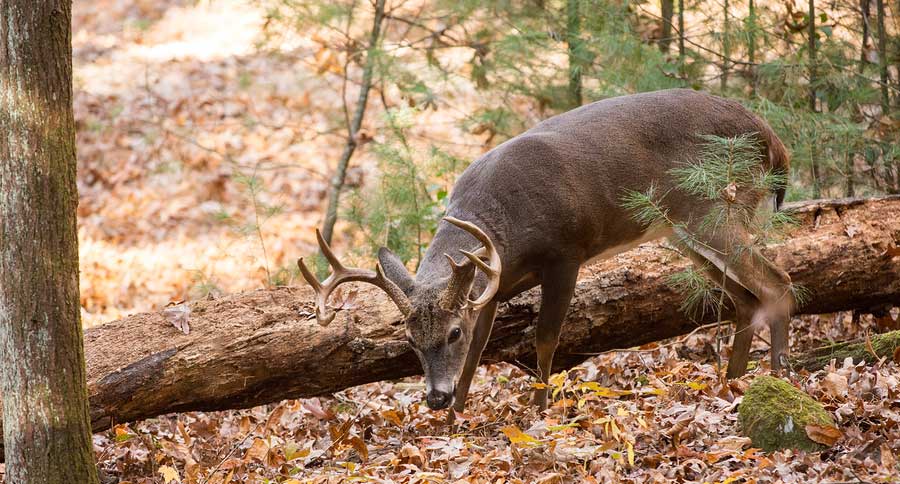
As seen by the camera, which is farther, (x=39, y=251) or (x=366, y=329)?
(x=366, y=329)

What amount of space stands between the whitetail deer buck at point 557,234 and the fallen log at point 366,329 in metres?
0.38

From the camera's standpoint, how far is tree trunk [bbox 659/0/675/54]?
374 inches

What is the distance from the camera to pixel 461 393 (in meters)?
6.61

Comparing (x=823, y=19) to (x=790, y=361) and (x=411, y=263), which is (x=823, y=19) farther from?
(x=411, y=263)

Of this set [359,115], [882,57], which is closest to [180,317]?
[359,115]

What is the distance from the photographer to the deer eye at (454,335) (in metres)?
6.05

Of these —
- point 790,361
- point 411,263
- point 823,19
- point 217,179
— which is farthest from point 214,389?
point 217,179

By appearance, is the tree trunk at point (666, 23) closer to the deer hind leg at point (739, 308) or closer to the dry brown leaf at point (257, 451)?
the deer hind leg at point (739, 308)

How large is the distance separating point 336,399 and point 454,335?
190 cm

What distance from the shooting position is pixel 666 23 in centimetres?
981

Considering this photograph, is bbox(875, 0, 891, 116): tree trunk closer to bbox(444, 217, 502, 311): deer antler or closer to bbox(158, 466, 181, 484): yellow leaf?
bbox(444, 217, 502, 311): deer antler

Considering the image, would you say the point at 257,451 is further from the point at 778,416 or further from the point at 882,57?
the point at 882,57

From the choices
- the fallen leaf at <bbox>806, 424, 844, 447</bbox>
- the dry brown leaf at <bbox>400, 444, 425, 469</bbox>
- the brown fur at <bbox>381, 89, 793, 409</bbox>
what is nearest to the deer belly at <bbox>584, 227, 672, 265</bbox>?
the brown fur at <bbox>381, 89, 793, 409</bbox>

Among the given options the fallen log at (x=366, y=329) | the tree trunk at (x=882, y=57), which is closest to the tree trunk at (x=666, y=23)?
the tree trunk at (x=882, y=57)
